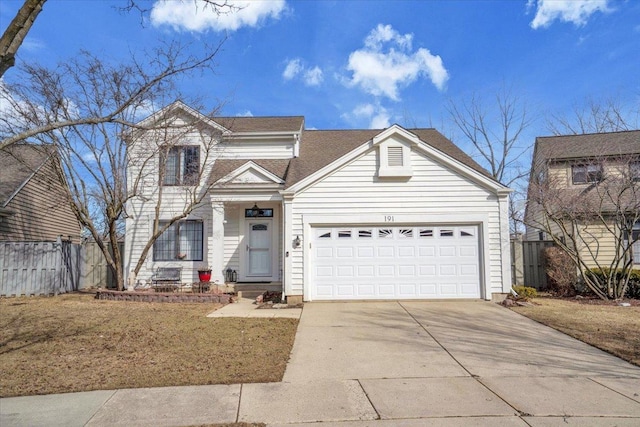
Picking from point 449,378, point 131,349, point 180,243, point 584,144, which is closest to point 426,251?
point 449,378

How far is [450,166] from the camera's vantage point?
1196 centimetres

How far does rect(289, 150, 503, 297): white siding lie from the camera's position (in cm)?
1186

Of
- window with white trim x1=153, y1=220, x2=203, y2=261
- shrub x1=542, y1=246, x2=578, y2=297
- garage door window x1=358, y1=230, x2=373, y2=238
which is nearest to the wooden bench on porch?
window with white trim x1=153, y1=220, x2=203, y2=261

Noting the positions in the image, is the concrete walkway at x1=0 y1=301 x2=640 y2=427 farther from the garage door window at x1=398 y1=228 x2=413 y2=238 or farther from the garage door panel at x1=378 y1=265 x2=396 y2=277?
the garage door window at x1=398 y1=228 x2=413 y2=238

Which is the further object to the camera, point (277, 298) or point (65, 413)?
point (277, 298)

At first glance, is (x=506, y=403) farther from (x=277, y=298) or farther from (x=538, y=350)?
(x=277, y=298)

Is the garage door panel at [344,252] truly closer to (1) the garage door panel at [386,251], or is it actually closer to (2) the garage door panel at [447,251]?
(1) the garage door panel at [386,251]

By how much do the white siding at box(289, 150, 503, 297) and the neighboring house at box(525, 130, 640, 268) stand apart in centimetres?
279

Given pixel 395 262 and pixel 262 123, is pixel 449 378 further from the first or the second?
pixel 262 123

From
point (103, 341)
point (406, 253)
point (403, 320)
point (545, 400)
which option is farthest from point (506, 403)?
point (406, 253)

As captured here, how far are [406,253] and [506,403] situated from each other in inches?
295

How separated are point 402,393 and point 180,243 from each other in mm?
11542

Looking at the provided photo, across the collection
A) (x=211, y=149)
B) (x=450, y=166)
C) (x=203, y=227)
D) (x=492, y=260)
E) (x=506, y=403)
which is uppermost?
(x=211, y=149)

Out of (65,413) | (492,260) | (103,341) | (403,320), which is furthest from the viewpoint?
(492,260)
